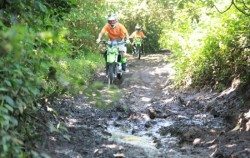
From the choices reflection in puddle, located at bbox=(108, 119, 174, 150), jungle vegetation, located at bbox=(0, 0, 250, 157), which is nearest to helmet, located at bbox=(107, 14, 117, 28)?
jungle vegetation, located at bbox=(0, 0, 250, 157)

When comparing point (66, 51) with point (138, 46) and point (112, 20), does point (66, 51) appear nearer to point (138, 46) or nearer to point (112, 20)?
point (112, 20)

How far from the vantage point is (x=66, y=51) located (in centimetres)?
367

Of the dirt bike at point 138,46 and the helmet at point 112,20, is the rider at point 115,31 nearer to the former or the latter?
the helmet at point 112,20

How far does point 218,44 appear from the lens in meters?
9.45

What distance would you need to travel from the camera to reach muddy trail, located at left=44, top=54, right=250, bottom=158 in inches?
200

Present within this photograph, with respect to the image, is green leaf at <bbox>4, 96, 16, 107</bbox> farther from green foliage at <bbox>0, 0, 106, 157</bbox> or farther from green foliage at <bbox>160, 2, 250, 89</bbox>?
green foliage at <bbox>160, 2, 250, 89</bbox>

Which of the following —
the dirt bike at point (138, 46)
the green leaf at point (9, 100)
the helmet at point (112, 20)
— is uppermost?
the green leaf at point (9, 100)

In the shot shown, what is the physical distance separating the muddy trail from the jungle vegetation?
419mm

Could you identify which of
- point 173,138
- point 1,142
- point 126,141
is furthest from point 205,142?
point 1,142

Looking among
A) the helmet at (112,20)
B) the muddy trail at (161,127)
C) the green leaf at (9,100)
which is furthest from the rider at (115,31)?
the green leaf at (9,100)

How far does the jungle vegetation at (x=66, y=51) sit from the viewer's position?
7.01ft

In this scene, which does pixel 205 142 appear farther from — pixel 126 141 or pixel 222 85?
pixel 222 85

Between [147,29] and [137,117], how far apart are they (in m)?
21.4

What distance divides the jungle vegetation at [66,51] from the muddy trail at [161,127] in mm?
419
